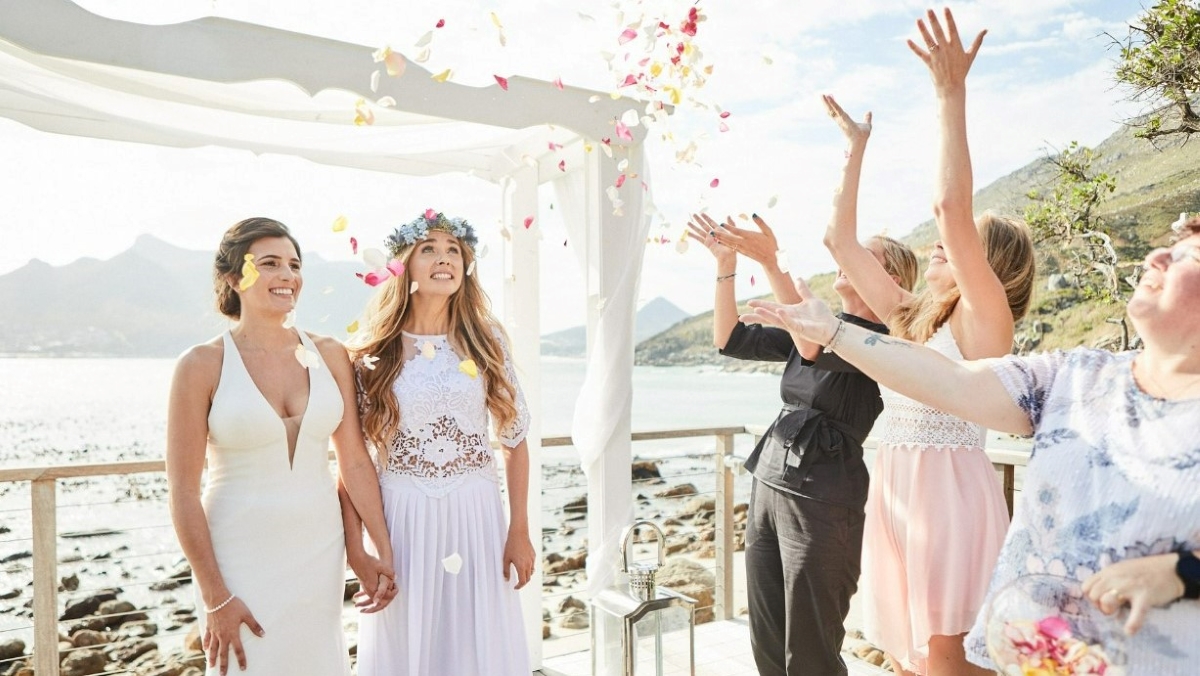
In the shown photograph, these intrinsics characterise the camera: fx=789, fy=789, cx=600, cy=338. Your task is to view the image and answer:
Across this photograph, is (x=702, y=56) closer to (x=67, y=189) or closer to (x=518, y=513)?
(x=518, y=513)

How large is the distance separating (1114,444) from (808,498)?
1117 millimetres

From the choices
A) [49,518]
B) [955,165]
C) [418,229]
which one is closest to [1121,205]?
[955,165]

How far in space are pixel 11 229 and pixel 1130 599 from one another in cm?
1471

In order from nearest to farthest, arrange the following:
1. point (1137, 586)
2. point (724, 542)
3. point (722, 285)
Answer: point (1137, 586) → point (722, 285) → point (724, 542)

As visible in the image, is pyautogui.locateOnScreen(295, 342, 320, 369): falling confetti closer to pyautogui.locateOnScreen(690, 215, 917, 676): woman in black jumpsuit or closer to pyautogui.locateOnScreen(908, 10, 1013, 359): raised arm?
pyautogui.locateOnScreen(690, 215, 917, 676): woman in black jumpsuit

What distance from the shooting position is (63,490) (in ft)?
36.8

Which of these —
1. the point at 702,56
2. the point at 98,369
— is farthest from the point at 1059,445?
the point at 98,369

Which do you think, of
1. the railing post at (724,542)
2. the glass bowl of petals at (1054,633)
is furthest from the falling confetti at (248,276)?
the railing post at (724,542)

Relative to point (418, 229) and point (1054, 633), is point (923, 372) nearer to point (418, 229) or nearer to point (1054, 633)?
point (1054, 633)

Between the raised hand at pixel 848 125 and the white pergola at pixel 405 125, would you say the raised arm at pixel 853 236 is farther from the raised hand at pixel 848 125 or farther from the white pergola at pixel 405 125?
the white pergola at pixel 405 125

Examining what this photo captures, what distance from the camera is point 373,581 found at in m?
2.13

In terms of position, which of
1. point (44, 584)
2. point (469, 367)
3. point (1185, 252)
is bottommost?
point (44, 584)

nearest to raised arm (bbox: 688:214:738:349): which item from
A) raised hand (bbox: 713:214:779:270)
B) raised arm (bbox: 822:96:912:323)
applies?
raised hand (bbox: 713:214:779:270)

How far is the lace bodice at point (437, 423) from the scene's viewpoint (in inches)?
88.2
